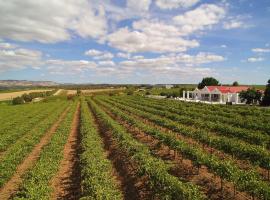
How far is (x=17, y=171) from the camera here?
54.3 ft

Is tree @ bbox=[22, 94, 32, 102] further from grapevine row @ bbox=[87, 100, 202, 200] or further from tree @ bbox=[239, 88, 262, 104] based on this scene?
grapevine row @ bbox=[87, 100, 202, 200]

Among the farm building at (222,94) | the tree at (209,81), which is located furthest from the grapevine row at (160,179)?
the tree at (209,81)

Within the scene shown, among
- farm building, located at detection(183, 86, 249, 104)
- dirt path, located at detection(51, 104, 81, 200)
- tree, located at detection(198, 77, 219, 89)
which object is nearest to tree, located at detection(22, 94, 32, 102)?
tree, located at detection(198, 77, 219, 89)

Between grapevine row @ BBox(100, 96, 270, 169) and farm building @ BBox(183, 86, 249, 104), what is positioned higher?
farm building @ BBox(183, 86, 249, 104)

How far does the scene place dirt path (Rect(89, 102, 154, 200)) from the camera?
12578mm

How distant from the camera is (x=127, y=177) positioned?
14.8 metres

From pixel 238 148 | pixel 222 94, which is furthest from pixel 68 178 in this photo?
→ pixel 222 94

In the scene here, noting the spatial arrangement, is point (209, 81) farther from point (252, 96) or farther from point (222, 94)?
point (252, 96)

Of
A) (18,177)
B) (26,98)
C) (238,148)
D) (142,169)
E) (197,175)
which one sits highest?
(238,148)

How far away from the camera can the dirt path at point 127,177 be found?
41.3 feet

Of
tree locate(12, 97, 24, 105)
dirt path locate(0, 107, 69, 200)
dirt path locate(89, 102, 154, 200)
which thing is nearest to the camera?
dirt path locate(89, 102, 154, 200)

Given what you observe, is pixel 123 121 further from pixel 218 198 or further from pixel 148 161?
pixel 218 198

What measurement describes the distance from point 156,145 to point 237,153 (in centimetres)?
624

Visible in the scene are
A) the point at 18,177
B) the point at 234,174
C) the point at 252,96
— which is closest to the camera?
the point at 234,174
